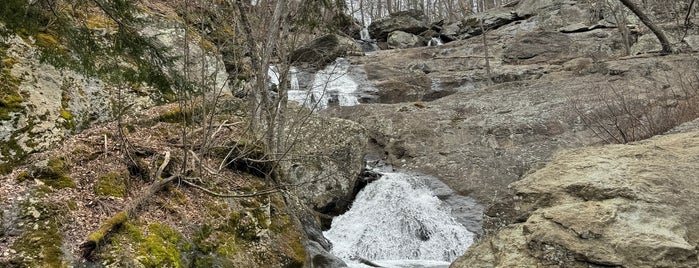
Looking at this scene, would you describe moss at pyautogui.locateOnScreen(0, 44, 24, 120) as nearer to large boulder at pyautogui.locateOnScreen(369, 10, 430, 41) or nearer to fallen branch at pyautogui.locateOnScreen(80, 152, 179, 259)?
fallen branch at pyautogui.locateOnScreen(80, 152, 179, 259)

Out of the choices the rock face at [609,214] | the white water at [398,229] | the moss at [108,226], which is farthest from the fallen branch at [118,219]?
the white water at [398,229]

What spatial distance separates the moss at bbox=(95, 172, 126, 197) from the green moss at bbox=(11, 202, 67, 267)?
501 mm

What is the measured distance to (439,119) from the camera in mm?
13391

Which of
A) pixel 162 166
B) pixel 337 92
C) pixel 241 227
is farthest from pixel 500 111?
pixel 162 166

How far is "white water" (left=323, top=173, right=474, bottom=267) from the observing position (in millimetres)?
8844

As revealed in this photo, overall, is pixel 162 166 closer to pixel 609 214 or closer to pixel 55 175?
pixel 55 175

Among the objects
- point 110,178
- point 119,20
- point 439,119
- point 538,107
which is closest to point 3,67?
point 119,20

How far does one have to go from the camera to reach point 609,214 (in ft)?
12.5

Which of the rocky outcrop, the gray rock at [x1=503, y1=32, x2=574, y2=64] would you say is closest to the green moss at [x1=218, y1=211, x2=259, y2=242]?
the rocky outcrop

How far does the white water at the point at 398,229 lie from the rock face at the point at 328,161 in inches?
18.6

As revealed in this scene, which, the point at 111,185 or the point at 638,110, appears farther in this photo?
the point at 638,110

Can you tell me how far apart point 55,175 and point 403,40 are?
23274 mm

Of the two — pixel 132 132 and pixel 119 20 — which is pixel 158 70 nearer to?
pixel 119 20

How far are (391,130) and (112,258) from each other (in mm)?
9782
